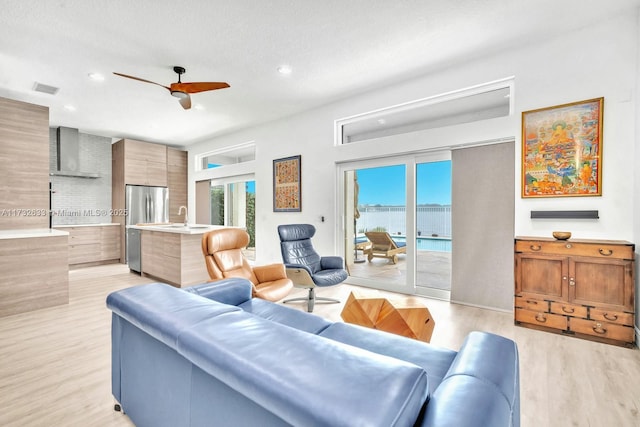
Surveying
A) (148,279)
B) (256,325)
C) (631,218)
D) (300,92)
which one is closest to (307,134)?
(300,92)

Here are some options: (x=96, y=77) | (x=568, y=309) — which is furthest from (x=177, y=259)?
(x=568, y=309)

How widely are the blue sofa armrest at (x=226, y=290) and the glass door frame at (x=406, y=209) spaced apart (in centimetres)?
255

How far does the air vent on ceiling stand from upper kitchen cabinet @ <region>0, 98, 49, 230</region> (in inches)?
9.8

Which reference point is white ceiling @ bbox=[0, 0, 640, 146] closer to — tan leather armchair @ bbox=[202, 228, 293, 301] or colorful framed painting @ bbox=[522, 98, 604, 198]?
colorful framed painting @ bbox=[522, 98, 604, 198]

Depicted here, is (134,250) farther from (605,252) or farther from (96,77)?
(605,252)

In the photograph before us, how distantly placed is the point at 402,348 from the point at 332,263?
2337 mm

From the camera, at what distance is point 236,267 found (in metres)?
3.08

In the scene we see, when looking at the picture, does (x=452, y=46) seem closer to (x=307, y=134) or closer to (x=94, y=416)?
(x=307, y=134)

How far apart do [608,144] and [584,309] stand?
150cm

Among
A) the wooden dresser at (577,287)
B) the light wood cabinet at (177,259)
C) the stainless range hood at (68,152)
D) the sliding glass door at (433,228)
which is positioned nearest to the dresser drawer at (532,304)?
the wooden dresser at (577,287)

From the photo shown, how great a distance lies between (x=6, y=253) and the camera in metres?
3.30

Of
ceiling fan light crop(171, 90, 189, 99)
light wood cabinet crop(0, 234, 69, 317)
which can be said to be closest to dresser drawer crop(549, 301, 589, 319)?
ceiling fan light crop(171, 90, 189, 99)

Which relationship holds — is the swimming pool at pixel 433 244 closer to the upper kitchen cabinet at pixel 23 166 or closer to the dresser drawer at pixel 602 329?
the dresser drawer at pixel 602 329

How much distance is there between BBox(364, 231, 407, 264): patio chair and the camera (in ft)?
13.9
